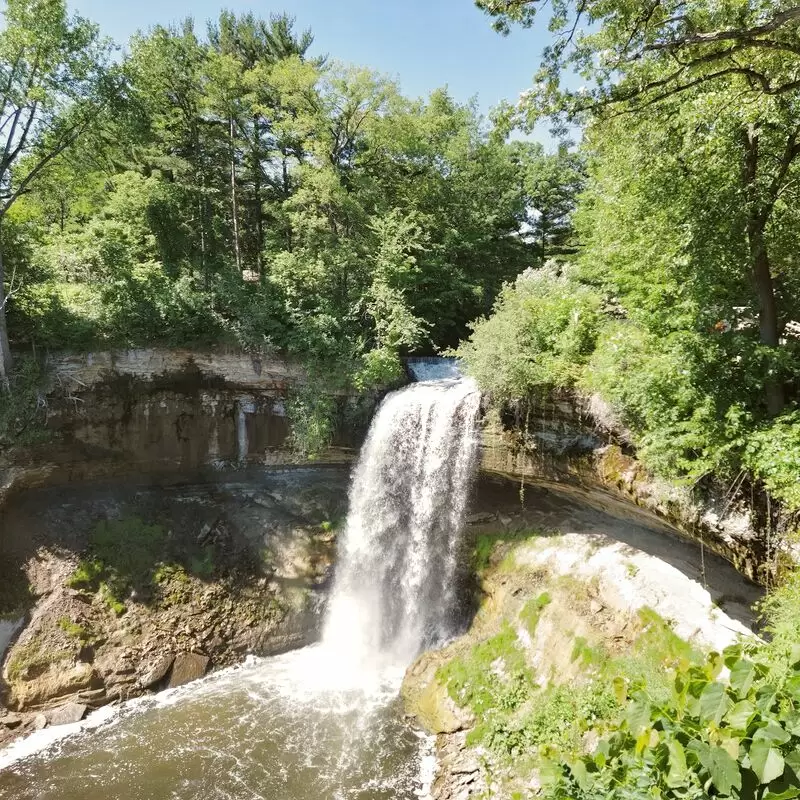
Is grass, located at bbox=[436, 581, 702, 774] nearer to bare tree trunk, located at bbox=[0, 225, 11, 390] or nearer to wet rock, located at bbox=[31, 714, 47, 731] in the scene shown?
wet rock, located at bbox=[31, 714, 47, 731]

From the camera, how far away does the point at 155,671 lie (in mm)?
→ 12109

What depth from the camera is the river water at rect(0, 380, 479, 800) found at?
29.8ft

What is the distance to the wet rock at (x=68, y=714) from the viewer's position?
10.8 meters

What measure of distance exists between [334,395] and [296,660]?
7398 mm

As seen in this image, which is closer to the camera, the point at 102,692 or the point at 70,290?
the point at 102,692

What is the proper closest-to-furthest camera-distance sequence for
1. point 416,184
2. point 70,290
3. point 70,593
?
point 70,593
point 70,290
point 416,184

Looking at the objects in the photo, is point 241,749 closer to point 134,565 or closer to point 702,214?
point 134,565

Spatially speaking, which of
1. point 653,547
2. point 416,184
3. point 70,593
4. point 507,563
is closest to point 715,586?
point 653,547

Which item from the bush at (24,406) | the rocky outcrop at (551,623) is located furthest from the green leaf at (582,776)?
the bush at (24,406)

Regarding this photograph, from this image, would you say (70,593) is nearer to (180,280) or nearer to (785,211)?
(180,280)

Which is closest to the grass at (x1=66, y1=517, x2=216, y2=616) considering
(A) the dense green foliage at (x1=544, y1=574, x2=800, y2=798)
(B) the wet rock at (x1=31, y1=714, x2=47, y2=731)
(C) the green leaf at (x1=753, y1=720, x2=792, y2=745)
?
(B) the wet rock at (x1=31, y1=714, x2=47, y2=731)

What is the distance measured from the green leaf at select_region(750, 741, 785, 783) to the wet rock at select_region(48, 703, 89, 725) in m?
13.8

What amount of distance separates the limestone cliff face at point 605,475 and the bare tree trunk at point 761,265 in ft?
5.81

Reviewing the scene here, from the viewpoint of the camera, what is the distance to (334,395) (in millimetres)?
14859
